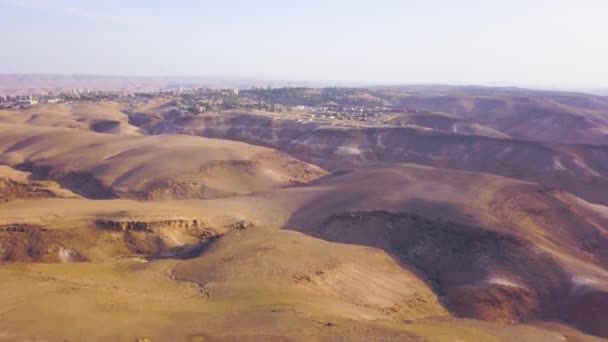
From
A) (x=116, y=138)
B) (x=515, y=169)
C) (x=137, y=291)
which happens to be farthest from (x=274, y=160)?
(x=137, y=291)

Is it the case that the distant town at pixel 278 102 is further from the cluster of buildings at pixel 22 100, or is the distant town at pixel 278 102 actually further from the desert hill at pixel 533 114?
the desert hill at pixel 533 114

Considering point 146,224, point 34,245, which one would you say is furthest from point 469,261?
point 34,245

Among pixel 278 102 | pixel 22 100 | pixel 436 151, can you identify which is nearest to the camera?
pixel 436 151

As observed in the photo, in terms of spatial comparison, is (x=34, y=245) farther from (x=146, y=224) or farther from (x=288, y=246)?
(x=288, y=246)

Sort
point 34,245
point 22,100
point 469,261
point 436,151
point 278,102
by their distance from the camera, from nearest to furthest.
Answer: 1. point 34,245
2. point 469,261
3. point 436,151
4. point 22,100
5. point 278,102

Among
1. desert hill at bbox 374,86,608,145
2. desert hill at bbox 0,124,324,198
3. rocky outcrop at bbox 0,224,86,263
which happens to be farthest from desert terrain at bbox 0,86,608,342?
Result: desert hill at bbox 374,86,608,145

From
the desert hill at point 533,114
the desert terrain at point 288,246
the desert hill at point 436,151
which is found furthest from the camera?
the desert hill at point 533,114

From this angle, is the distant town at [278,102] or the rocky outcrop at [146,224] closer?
the rocky outcrop at [146,224]

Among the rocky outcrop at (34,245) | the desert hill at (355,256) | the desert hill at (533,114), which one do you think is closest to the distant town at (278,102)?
the desert hill at (533,114)

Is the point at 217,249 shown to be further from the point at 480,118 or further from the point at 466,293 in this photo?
the point at 480,118
